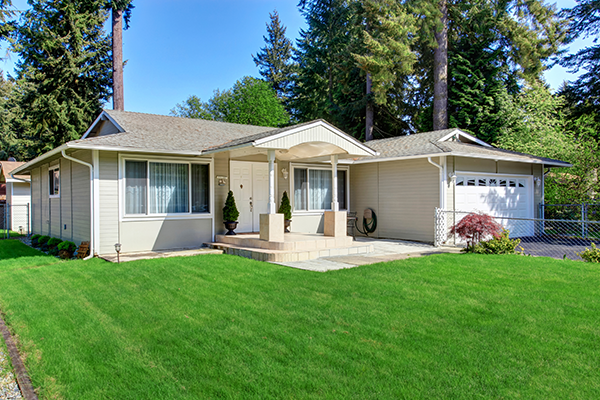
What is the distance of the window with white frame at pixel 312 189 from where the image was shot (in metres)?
12.9

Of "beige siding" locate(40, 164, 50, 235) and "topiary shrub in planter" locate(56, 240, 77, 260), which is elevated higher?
"beige siding" locate(40, 164, 50, 235)

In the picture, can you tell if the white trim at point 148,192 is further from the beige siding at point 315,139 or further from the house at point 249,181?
the beige siding at point 315,139

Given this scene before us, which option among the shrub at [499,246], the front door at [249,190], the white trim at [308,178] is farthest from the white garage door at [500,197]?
the front door at [249,190]

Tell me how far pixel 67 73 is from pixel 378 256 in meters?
20.3

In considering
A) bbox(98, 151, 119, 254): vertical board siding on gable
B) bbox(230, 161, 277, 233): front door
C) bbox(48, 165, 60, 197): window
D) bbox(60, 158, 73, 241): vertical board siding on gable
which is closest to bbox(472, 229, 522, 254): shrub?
bbox(230, 161, 277, 233): front door

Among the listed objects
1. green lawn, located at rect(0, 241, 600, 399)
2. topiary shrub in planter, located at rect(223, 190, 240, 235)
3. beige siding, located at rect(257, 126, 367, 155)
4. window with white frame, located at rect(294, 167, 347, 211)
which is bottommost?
green lawn, located at rect(0, 241, 600, 399)

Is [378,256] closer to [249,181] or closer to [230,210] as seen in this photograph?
[230,210]

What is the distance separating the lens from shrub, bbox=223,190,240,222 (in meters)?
10.7

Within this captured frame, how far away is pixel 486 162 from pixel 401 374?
10778 millimetres

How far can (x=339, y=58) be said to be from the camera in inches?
933

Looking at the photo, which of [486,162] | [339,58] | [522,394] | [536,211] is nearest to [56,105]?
[339,58]

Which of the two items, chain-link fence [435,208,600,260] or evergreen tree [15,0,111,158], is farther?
evergreen tree [15,0,111,158]

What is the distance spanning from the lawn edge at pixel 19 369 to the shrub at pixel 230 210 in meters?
6.29

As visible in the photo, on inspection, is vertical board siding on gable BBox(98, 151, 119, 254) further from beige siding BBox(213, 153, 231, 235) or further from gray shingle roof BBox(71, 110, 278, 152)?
beige siding BBox(213, 153, 231, 235)
